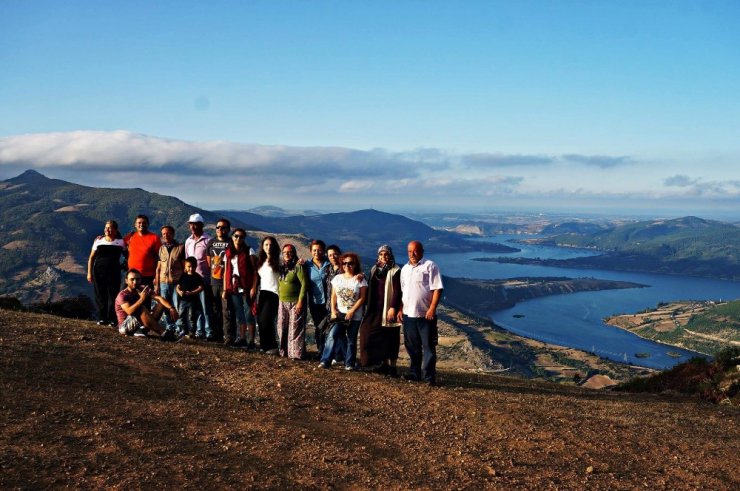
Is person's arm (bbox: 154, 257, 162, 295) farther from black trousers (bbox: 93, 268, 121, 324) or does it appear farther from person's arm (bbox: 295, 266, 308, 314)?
person's arm (bbox: 295, 266, 308, 314)

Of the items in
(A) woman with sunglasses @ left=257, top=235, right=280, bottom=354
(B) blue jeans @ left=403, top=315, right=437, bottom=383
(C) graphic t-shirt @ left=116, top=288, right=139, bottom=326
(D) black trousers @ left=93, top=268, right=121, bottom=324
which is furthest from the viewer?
(D) black trousers @ left=93, top=268, right=121, bottom=324

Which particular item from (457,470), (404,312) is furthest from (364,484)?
(404,312)

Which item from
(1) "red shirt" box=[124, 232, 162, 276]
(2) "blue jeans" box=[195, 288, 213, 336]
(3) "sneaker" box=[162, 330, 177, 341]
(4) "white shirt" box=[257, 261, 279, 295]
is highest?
(1) "red shirt" box=[124, 232, 162, 276]

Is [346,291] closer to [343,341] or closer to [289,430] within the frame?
[343,341]

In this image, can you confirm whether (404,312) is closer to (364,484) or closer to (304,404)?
(304,404)

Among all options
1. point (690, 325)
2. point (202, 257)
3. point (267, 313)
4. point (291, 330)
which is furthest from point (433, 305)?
point (690, 325)

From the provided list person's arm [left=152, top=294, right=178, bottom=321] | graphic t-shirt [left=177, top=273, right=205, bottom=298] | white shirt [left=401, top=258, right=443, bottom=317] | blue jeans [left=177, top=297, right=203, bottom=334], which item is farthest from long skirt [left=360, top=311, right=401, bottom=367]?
person's arm [left=152, top=294, right=178, bottom=321]

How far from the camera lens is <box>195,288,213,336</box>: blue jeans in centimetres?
1209

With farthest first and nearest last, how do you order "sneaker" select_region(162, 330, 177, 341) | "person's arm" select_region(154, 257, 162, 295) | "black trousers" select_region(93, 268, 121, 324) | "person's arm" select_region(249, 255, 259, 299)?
"black trousers" select_region(93, 268, 121, 324) → "person's arm" select_region(154, 257, 162, 295) → "sneaker" select_region(162, 330, 177, 341) → "person's arm" select_region(249, 255, 259, 299)

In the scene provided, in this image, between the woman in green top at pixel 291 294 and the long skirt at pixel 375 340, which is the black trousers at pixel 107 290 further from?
the long skirt at pixel 375 340

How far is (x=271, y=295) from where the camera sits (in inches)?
432

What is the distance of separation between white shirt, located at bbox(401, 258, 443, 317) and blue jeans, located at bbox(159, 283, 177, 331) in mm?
5220

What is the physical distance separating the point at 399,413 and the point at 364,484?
245 cm

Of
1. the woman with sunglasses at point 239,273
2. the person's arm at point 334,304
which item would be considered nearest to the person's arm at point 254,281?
the woman with sunglasses at point 239,273
